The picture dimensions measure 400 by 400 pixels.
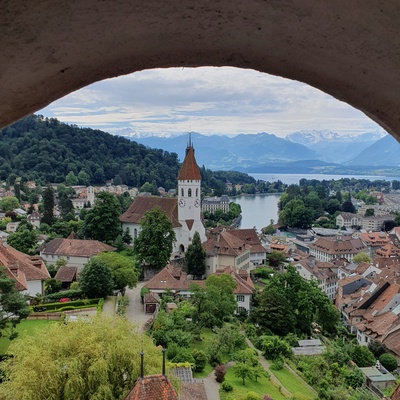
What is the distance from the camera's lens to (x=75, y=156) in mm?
79438

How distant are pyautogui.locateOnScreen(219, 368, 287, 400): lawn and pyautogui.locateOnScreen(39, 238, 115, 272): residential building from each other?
1521cm

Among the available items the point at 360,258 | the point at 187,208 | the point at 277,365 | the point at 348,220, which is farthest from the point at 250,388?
the point at 348,220

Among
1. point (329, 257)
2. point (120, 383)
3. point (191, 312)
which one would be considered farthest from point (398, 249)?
point (120, 383)

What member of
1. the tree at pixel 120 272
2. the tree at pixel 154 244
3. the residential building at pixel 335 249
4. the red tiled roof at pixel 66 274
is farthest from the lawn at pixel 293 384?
the residential building at pixel 335 249

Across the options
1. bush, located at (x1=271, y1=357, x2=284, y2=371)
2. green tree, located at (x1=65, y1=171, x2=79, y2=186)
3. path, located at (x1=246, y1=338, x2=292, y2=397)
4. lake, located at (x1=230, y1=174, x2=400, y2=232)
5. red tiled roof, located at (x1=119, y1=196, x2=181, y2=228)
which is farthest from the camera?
green tree, located at (x1=65, y1=171, x2=79, y2=186)

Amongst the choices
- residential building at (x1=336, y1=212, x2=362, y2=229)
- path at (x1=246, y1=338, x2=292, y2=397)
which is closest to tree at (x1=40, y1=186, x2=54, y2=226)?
path at (x1=246, y1=338, x2=292, y2=397)

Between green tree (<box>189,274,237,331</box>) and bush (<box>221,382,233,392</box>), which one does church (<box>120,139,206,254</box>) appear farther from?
bush (<box>221,382,233,392</box>)

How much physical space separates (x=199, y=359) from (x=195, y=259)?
42.0 feet

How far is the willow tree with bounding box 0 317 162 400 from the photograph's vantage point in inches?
361

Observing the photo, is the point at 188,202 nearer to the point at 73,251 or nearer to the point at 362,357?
the point at 73,251

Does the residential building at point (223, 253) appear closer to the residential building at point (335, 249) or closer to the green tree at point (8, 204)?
the residential building at point (335, 249)

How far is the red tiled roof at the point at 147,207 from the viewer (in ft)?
109

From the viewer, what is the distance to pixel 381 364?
1956 centimetres

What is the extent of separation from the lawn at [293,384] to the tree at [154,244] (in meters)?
11.5
